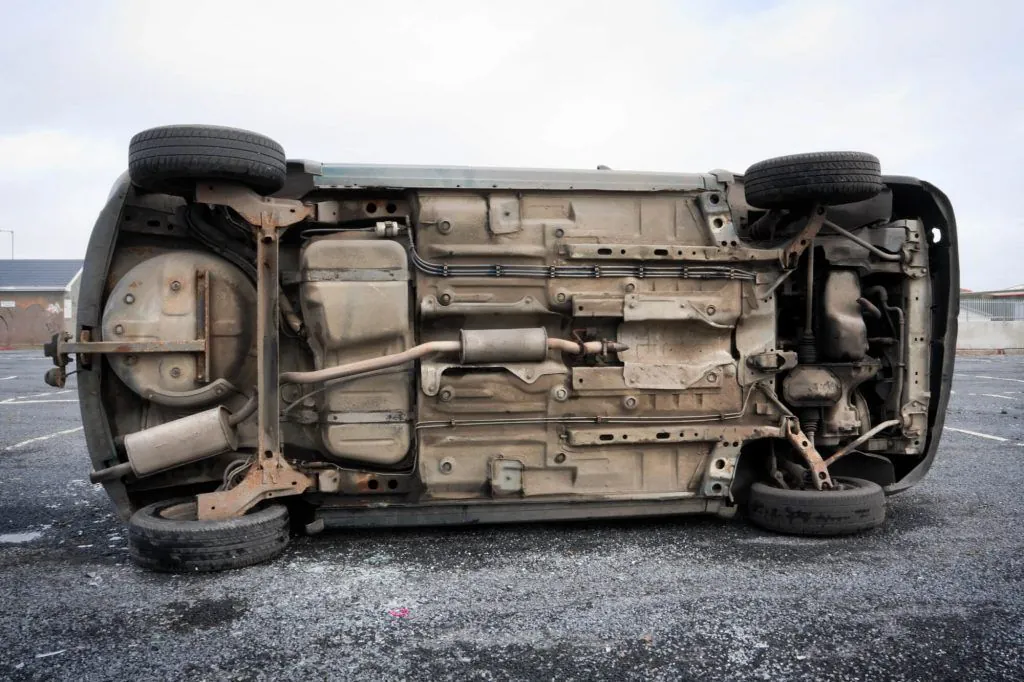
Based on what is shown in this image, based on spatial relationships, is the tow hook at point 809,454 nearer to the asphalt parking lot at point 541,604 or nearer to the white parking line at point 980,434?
the asphalt parking lot at point 541,604

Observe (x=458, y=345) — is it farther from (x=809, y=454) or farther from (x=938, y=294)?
(x=938, y=294)

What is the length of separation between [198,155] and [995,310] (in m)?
33.1

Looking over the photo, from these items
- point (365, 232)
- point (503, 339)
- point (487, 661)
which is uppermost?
point (365, 232)

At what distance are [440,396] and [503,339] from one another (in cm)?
47

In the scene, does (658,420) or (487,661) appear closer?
(487,661)

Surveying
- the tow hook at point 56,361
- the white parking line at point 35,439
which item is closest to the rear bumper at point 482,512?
the tow hook at point 56,361

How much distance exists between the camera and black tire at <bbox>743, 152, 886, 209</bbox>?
4168 mm

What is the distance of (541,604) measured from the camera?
3.24 metres

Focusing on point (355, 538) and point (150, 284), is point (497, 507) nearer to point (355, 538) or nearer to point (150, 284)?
point (355, 538)

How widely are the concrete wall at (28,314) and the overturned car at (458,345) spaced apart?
29332mm

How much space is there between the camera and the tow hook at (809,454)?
14.5 feet

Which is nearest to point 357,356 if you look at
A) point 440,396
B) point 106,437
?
point 440,396

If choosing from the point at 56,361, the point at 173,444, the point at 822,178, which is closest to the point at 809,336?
the point at 822,178

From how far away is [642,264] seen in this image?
441 cm
